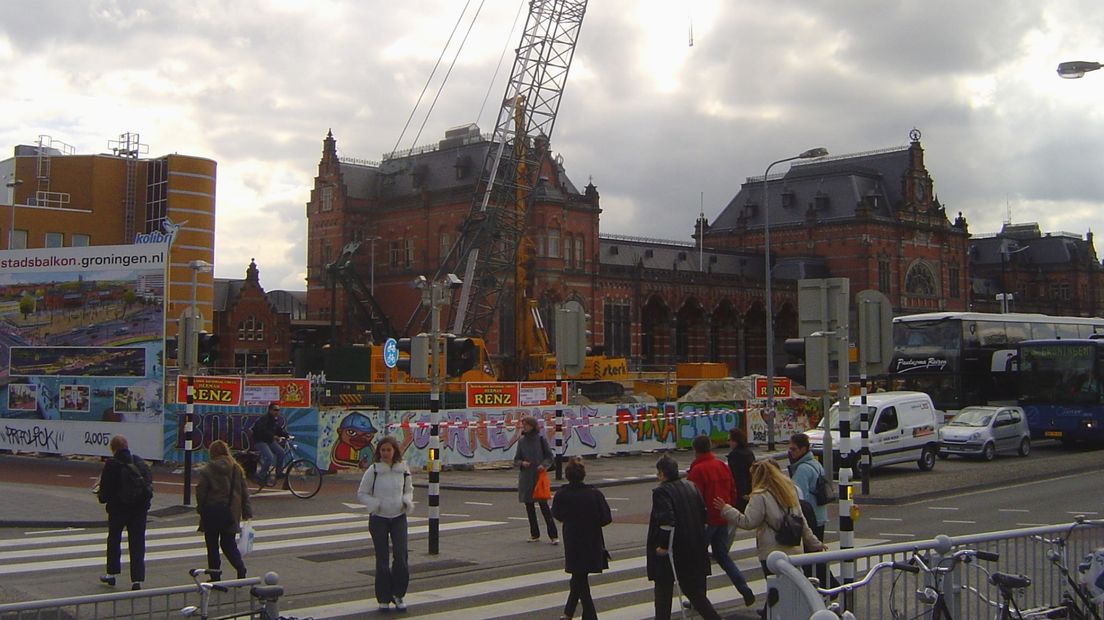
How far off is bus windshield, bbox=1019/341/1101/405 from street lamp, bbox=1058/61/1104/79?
2089 centimetres

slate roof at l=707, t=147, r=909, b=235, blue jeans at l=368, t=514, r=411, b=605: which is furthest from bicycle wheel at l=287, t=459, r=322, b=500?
slate roof at l=707, t=147, r=909, b=235

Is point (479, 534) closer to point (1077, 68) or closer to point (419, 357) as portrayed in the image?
point (419, 357)

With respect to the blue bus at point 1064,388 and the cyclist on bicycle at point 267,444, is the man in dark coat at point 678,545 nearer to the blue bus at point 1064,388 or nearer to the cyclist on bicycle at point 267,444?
the cyclist on bicycle at point 267,444

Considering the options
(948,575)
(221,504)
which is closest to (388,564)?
(221,504)

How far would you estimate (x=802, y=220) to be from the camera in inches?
3531

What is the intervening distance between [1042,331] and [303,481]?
31294 mm

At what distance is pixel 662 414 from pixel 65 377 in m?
16.6

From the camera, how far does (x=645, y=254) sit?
79438 mm

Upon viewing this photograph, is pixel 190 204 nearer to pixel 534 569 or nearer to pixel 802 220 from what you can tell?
pixel 802 220

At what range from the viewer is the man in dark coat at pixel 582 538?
10148mm

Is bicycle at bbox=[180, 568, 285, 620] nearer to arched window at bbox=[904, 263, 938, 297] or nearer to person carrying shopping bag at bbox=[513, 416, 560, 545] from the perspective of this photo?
person carrying shopping bag at bbox=[513, 416, 560, 545]

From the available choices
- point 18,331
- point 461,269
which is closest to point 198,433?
point 18,331

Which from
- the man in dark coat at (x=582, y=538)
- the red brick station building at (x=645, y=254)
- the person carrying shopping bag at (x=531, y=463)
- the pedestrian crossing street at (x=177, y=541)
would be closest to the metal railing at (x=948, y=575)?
the man in dark coat at (x=582, y=538)

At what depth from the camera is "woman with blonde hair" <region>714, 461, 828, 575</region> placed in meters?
9.56
